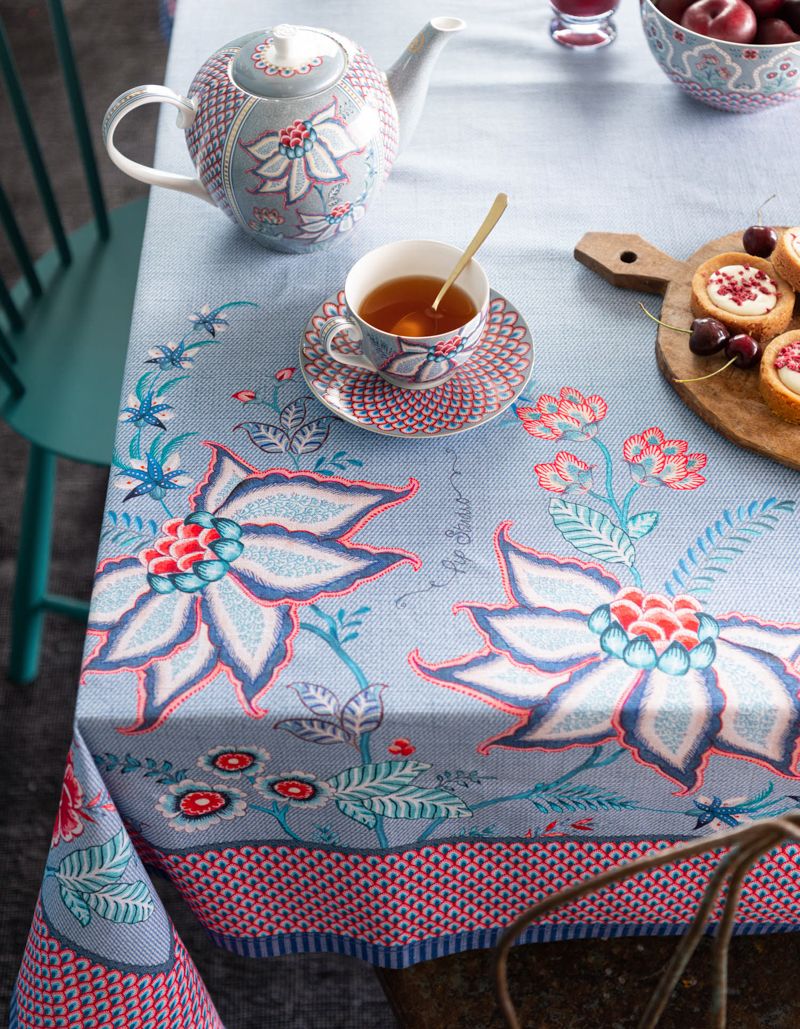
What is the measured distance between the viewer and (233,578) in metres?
0.67

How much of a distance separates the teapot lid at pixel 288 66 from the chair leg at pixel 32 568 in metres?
0.62

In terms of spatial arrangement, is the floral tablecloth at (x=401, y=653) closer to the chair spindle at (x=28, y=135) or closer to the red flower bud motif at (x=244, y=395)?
the red flower bud motif at (x=244, y=395)

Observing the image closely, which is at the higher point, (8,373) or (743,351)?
(743,351)

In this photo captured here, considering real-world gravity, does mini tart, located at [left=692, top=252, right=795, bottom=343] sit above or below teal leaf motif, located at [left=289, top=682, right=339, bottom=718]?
above

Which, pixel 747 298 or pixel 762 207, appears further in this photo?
pixel 762 207

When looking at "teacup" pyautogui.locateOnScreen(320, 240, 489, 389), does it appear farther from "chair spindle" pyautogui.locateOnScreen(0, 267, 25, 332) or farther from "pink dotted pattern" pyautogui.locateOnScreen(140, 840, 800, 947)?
"chair spindle" pyautogui.locateOnScreen(0, 267, 25, 332)

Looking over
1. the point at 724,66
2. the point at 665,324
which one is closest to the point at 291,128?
the point at 665,324

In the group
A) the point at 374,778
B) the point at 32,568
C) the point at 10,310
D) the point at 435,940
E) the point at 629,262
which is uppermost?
the point at 629,262

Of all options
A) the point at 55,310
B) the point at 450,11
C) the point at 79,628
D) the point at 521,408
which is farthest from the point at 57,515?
the point at 521,408

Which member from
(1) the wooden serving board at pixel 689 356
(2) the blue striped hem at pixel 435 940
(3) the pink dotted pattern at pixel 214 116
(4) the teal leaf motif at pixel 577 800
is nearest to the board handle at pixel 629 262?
(1) the wooden serving board at pixel 689 356

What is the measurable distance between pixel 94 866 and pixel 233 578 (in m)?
0.21

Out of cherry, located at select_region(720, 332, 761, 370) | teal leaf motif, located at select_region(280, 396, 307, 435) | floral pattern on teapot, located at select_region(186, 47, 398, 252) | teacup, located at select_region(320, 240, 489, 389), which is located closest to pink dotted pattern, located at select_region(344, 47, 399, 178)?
floral pattern on teapot, located at select_region(186, 47, 398, 252)

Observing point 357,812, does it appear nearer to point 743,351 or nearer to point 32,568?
point 743,351

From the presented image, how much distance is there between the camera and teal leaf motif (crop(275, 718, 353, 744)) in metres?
0.61
